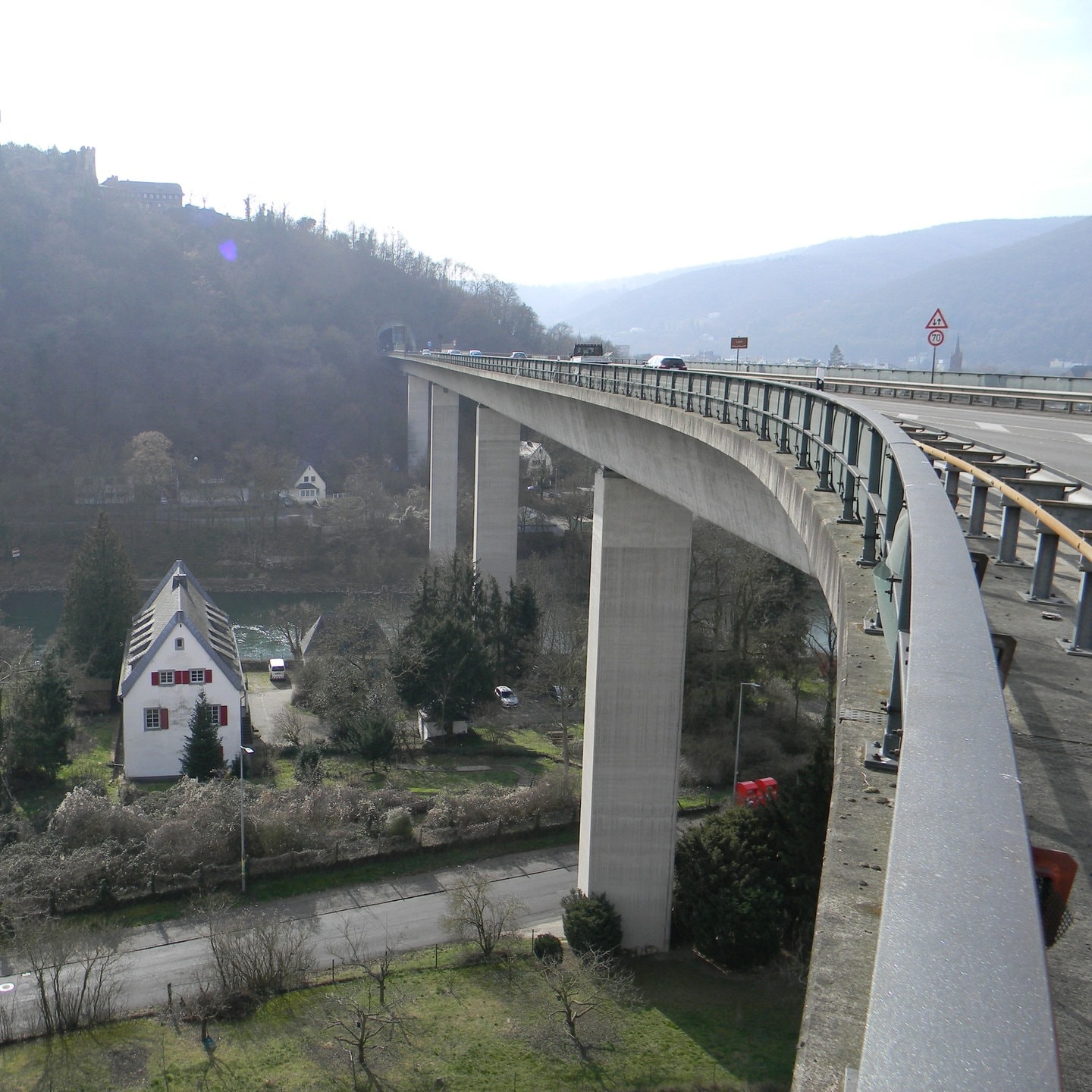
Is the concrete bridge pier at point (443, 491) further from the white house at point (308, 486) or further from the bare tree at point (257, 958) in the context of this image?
the bare tree at point (257, 958)

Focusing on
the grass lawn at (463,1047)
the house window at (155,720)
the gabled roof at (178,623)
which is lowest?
the grass lawn at (463,1047)

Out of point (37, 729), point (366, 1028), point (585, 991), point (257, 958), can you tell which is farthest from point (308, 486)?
point (366, 1028)

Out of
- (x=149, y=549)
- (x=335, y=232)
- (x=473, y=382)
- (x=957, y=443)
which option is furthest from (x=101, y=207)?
(x=957, y=443)

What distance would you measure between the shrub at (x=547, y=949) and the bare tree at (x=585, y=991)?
0.14 m

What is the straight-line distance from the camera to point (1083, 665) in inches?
155

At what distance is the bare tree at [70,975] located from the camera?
15953 millimetres

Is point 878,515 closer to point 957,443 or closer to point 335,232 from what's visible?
point 957,443

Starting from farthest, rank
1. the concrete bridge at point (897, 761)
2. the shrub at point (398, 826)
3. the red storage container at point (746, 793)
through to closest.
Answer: the shrub at point (398, 826), the red storage container at point (746, 793), the concrete bridge at point (897, 761)

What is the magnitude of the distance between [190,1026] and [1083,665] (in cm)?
1690

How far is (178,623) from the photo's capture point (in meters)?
27.8

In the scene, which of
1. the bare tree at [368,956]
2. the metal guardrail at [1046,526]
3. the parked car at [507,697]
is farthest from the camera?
the parked car at [507,697]

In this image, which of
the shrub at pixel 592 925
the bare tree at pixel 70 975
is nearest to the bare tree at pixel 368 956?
the shrub at pixel 592 925

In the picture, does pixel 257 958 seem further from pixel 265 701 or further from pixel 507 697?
pixel 507 697

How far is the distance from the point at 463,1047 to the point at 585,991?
8.08ft
